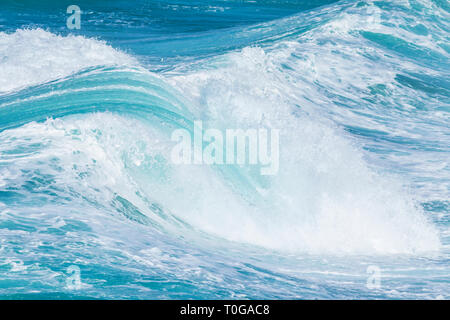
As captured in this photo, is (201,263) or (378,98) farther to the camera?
(378,98)

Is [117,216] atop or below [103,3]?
below

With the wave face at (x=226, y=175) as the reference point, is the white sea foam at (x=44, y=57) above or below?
above

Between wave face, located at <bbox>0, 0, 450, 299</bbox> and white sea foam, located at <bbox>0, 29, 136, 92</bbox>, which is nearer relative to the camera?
wave face, located at <bbox>0, 0, 450, 299</bbox>

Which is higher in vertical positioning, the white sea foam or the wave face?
the white sea foam

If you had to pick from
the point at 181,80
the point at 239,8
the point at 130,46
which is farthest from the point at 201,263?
the point at 239,8

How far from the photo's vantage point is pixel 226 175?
7.36m

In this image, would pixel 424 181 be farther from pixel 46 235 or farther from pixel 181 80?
pixel 46 235

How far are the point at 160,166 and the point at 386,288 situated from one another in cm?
285

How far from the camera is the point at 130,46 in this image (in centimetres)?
1240

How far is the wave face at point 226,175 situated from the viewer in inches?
217

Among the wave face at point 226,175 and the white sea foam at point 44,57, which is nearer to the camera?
the wave face at point 226,175

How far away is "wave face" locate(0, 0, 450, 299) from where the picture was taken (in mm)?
5523

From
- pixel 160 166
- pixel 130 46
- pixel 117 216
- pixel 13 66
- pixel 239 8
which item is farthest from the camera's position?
pixel 239 8
